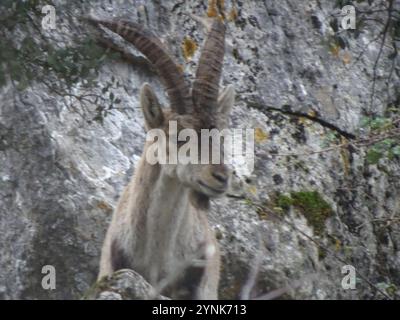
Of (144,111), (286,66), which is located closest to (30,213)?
(144,111)

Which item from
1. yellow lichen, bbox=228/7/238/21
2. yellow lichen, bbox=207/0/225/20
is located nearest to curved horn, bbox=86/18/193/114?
yellow lichen, bbox=207/0/225/20

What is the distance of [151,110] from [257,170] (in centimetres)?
252

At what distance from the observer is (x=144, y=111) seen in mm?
8305

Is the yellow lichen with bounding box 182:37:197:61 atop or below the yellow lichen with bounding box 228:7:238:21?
below

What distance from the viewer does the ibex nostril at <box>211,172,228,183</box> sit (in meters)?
7.59

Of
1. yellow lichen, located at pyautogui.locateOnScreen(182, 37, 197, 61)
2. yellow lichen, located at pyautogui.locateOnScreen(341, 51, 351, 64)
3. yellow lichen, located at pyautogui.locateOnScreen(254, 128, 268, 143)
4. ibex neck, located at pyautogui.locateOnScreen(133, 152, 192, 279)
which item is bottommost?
ibex neck, located at pyautogui.locateOnScreen(133, 152, 192, 279)

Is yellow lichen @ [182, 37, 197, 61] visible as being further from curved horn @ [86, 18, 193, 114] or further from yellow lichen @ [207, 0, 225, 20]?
curved horn @ [86, 18, 193, 114]

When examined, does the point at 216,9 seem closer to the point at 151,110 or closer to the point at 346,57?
the point at 346,57

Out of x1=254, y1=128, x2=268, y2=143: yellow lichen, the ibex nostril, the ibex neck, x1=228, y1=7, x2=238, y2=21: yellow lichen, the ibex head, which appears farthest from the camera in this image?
x1=228, y1=7, x2=238, y2=21: yellow lichen

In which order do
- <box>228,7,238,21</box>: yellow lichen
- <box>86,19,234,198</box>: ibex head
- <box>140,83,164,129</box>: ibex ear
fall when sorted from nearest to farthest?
<box>86,19,234,198</box>: ibex head < <box>140,83,164,129</box>: ibex ear < <box>228,7,238,21</box>: yellow lichen

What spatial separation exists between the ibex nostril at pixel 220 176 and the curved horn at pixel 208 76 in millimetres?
619

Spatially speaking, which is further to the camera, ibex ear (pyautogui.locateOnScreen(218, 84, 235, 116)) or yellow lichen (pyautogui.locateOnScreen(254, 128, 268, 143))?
yellow lichen (pyautogui.locateOnScreen(254, 128, 268, 143))

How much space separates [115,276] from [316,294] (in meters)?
3.30
